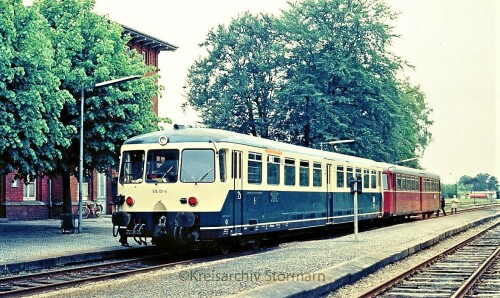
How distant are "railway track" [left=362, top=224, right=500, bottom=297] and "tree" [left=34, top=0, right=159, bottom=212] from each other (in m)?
12.9

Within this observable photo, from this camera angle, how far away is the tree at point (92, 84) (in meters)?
27.8

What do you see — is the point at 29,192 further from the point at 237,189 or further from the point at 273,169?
the point at 237,189

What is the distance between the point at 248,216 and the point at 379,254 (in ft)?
12.9

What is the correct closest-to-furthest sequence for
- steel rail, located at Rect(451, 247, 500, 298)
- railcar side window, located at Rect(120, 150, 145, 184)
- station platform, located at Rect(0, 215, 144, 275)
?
1. steel rail, located at Rect(451, 247, 500, 298)
2. station platform, located at Rect(0, 215, 144, 275)
3. railcar side window, located at Rect(120, 150, 145, 184)

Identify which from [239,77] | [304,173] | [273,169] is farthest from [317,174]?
[239,77]

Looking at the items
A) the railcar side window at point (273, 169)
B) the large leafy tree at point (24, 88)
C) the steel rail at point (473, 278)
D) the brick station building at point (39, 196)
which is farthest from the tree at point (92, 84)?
the steel rail at point (473, 278)

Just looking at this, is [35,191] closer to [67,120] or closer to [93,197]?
[93,197]

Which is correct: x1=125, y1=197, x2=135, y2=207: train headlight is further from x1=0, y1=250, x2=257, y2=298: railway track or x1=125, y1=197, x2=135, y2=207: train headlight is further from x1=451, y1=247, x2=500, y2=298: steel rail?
x1=451, y1=247, x2=500, y2=298: steel rail

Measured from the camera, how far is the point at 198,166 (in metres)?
19.0

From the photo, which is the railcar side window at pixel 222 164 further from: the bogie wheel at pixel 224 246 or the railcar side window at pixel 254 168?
the bogie wheel at pixel 224 246

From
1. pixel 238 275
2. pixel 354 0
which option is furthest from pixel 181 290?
pixel 354 0

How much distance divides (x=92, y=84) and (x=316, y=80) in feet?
77.0

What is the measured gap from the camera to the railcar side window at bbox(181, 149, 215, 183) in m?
18.8

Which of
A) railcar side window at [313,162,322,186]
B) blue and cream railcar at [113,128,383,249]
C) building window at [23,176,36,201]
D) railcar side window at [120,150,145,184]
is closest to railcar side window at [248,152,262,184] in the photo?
blue and cream railcar at [113,128,383,249]
